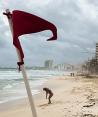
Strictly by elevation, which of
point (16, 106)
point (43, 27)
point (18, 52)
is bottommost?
point (16, 106)

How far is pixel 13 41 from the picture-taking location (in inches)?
148

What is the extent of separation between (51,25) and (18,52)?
43cm

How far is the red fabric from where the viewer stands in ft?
12.5

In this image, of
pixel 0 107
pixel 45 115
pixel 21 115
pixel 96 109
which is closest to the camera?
pixel 96 109

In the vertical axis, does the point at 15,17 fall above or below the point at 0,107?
above

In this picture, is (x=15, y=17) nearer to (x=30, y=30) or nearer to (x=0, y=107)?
(x=30, y=30)

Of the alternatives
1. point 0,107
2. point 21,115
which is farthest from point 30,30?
point 0,107

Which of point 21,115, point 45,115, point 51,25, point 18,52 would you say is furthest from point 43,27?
point 21,115

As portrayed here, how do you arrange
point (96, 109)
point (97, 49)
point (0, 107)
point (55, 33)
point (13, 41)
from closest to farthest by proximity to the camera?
point (13, 41)
point (55, 33)
point (96, 109)
point (0, 107)
point (97, 49)

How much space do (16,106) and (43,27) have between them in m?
20.1

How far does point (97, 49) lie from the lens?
7815 inches

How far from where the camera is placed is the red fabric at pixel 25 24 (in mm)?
3814

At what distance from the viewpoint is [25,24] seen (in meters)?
3.86

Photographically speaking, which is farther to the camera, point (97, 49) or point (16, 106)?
point (97, 49)
